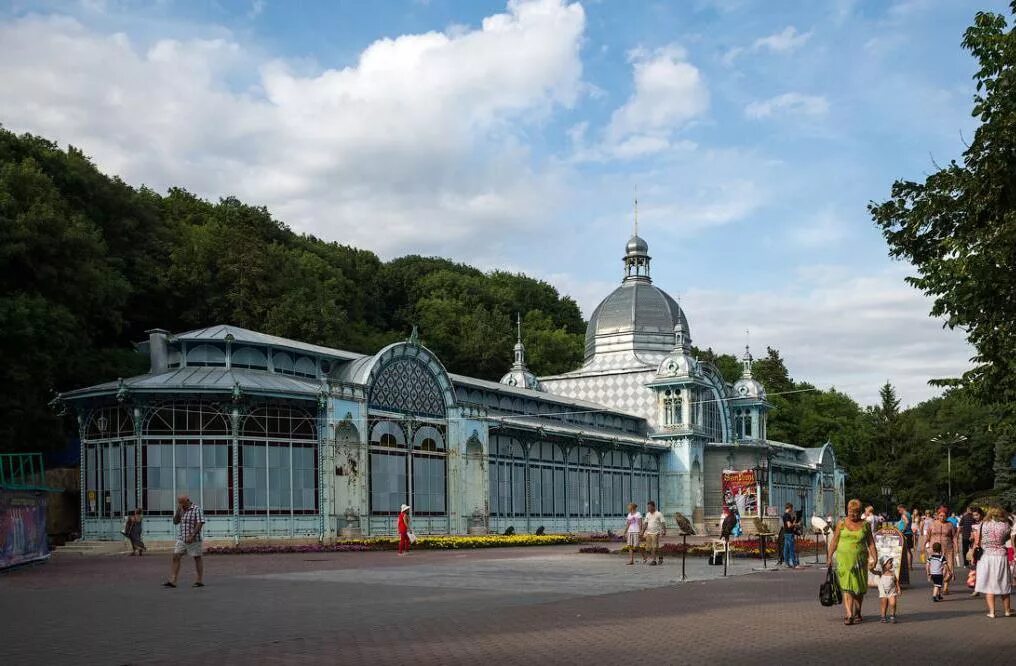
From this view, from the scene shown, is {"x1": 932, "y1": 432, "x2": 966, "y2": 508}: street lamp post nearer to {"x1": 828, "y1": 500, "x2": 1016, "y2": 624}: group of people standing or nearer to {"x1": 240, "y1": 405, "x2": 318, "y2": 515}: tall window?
{"x1": 240, "y1": 405, "x2": 318, "y2": 515}: tall window

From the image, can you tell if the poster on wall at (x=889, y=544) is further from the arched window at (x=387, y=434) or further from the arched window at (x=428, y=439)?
the arched window at (x=428, y=439)

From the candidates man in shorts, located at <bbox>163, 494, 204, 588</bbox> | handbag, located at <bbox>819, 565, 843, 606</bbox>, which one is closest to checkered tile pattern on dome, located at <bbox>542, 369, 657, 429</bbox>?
man in shorts, located at <bbox>163, 494, 204, 588</bbox>

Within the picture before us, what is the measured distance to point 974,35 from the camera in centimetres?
2303

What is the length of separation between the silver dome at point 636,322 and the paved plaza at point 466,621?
57.6 meters

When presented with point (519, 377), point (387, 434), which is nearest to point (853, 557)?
point (387, 434)

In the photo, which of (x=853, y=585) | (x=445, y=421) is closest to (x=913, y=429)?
(x=445, y=421)

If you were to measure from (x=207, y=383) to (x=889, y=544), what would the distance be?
30.4 m

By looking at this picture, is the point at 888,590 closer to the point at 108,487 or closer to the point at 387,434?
the point at 387,434

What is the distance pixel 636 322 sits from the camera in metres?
85.4

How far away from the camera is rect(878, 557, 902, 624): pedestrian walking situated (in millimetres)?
17125

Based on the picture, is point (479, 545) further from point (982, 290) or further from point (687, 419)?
point (687, 419)

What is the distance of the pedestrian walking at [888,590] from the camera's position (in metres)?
17.1

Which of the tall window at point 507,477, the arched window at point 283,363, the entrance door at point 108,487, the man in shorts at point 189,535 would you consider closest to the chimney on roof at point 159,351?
the entrance door at point 108,487

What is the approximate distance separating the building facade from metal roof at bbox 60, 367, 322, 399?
0.09 metres
